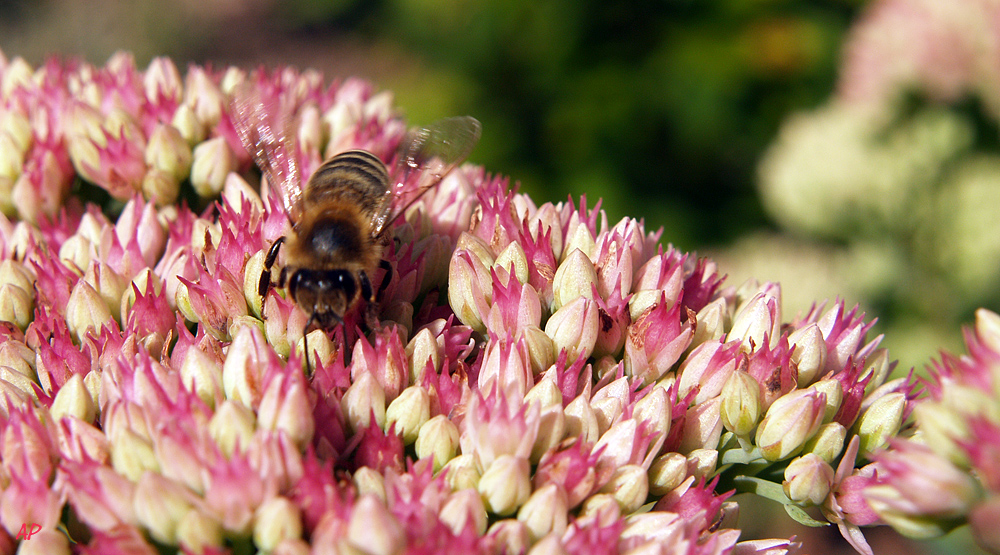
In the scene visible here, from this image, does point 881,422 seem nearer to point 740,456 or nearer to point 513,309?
point 740,456

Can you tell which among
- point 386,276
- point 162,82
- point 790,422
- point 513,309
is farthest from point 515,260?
point 162,82

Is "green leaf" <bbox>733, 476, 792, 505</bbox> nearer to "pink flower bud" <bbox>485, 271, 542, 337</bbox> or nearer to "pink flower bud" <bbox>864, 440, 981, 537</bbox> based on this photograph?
"pink flower bud" <bbox>864, 440, 981, 537</bbox>

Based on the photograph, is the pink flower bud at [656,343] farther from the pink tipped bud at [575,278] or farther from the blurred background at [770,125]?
the blurred background at [770,125]

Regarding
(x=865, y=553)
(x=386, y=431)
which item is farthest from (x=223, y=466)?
(x=865, y=553)

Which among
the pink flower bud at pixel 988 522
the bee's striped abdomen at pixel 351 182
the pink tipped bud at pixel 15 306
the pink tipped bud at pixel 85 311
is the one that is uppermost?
the bee's striped abdomen at pixel 351 182

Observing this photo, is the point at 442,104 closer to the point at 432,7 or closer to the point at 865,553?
the point at 432,7

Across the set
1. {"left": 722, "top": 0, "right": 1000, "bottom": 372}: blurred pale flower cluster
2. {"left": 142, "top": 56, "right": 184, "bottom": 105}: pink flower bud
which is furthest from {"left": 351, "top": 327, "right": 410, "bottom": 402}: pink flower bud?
{"left": 722, "top": 0, "right": 1000, "bottom": 372}: blurred pale flower cluster

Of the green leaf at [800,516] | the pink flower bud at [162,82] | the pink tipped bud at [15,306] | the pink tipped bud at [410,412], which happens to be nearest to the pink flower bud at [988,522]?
the green leaf at [800,516]

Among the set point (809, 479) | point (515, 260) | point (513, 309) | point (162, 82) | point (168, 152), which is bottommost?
point (809, 479)
